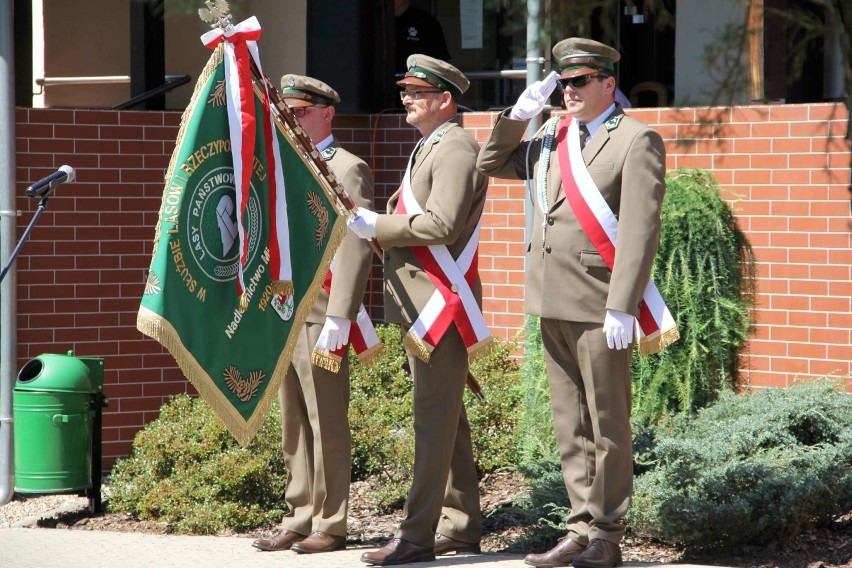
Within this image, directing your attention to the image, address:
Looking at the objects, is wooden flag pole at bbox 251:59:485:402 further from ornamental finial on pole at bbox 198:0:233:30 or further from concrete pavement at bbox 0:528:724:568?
concrete pavement at bbox 0:528:724:568

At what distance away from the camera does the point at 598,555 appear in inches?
217

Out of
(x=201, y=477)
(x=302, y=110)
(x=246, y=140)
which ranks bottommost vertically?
(x=201, y=477)

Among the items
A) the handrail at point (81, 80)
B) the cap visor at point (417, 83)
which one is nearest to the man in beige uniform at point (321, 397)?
the cap visor at point (417, 83)

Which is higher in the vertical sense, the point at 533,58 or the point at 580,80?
the point at 533,58

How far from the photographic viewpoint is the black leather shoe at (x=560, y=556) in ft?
18.5

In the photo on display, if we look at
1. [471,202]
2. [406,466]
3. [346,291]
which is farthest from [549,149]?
[406,466]

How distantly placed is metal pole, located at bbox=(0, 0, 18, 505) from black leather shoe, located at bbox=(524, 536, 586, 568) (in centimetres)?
321

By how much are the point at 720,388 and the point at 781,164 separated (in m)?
1.30

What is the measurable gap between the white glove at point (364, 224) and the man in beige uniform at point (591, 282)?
552 millimetres

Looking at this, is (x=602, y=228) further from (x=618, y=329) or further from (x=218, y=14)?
(x=218, y=14)

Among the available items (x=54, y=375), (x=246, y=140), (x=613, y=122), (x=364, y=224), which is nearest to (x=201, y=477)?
(x=54, y=375)

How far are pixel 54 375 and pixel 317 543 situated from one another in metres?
1.94

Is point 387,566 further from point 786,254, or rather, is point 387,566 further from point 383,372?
point 786,254

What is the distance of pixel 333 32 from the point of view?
30.4 ft
